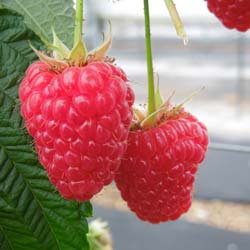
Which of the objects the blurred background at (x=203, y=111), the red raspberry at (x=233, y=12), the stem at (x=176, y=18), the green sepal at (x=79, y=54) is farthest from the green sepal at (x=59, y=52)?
the blurred background at (x=203, y=111)

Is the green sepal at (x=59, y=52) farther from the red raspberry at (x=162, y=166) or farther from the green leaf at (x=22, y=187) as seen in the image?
the red raspberry at (x=162, y=166)

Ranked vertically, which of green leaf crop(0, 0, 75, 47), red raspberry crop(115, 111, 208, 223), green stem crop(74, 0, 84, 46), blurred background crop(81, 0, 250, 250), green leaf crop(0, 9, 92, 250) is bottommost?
blurred background crop(81, 0, 250, 250)

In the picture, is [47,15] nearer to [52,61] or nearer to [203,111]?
[52,61]

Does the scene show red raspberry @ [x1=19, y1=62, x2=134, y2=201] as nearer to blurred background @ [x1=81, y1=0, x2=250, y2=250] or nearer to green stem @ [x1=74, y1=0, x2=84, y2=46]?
green stem @ [x1=74, y1=0, x2=84, y2=46]

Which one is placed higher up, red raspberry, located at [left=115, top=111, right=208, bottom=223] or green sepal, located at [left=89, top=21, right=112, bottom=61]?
green sepal, located at [left=89, top=21, right=112, bottom=61]

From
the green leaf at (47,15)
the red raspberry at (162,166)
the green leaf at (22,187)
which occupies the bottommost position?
the red raspberry at (162,166)

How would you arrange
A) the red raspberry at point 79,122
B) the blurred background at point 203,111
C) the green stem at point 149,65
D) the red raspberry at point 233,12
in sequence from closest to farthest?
the red raspberry at point 79,122 < the green stem at point 149,65 < the red raspberry at point 233,12 < the blurred background at point 203,111

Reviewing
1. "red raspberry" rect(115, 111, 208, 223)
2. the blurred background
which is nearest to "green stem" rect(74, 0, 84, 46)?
"red raspberry" rect(115, 111, 208, 223)
